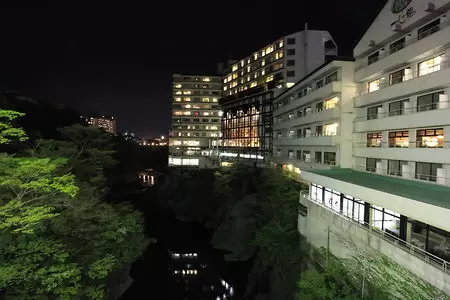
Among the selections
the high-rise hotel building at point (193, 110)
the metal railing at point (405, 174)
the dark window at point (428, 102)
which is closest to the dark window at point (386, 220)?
the metal railing at point (405, 174)

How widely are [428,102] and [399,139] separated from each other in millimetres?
3473

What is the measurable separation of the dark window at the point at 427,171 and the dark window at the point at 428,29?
8277 millimetres

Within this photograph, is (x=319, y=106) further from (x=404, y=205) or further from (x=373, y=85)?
(x=404, y=205)

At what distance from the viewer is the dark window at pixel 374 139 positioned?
2408 centimetres

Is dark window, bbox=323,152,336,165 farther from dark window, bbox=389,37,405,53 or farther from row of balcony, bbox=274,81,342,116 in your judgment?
dark window, bbox=389,37,405,53

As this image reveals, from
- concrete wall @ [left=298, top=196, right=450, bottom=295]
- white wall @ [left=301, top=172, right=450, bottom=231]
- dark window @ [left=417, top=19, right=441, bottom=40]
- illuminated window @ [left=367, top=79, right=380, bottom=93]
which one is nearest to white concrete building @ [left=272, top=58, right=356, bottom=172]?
illuminated window @ [left=367, top=79, right=380, bottom=93]

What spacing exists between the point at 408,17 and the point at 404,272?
16881 millimetres

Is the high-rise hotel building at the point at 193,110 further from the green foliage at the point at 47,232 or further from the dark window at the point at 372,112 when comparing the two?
the green foliage at the point at 47,232

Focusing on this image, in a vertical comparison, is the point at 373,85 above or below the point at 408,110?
above

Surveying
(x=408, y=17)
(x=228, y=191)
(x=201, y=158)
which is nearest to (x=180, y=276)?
(x=228, y=191)

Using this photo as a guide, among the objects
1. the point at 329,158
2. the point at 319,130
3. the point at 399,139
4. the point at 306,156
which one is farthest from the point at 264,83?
the point at 399,139

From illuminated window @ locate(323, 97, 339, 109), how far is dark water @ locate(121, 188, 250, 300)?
19.2m

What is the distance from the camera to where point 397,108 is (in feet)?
72.5

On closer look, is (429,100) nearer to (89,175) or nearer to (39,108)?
(89,175)
